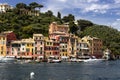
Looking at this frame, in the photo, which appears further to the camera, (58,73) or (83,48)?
(83,48)

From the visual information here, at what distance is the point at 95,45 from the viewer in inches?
7057

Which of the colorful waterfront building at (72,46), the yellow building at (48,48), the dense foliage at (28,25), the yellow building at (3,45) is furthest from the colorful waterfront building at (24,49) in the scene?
the colorful waterfront building at (72,46)

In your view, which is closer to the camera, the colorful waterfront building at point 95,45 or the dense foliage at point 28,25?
the dense foliage at point 28,25

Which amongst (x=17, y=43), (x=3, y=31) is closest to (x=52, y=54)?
(x=17, y=43)

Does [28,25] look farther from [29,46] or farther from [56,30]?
[29,46]

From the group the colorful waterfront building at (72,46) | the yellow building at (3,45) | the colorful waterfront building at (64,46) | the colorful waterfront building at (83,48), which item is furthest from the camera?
the colorful waterfront building at (83,48)

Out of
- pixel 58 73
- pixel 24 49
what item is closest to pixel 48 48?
pixel 24 49

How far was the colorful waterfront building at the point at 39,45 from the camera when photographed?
15075cm

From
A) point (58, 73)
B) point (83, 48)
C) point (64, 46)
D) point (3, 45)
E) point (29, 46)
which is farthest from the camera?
point (83, 48)

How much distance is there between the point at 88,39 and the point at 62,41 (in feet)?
63.4

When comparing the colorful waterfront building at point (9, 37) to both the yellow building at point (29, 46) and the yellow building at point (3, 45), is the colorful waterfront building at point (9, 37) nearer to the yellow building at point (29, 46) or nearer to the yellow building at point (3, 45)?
the yellow building at point (3, 45)

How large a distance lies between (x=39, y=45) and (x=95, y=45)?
37.0m

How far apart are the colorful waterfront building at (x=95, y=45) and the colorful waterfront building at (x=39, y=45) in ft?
97.7

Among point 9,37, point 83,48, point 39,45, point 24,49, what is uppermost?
point 9,37
